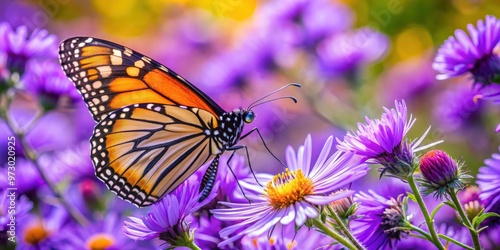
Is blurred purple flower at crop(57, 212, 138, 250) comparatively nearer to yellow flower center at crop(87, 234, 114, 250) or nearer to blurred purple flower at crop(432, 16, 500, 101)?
yellow flower center at crop(87, 234, 114, 250)

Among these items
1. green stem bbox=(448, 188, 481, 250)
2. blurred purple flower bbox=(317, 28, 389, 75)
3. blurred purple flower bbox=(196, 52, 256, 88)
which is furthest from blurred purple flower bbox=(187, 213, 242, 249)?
blurred purple flower bbox=(196, 52, 256, 88)

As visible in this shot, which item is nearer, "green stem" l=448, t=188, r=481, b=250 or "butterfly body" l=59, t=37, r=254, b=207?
"green stem" l=448, t=188, r=481, b=250

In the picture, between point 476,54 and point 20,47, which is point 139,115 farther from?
point 476,54

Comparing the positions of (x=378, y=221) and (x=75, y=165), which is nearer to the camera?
(x=378, y=221)

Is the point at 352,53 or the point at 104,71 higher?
the point at 352,53

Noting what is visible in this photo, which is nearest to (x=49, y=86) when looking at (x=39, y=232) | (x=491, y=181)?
(x=39, y=232)

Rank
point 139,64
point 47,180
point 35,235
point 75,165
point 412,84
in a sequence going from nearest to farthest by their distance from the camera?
point 139,64 < point 35,235 < point 47,180 < point 75,165 < point 412,84
